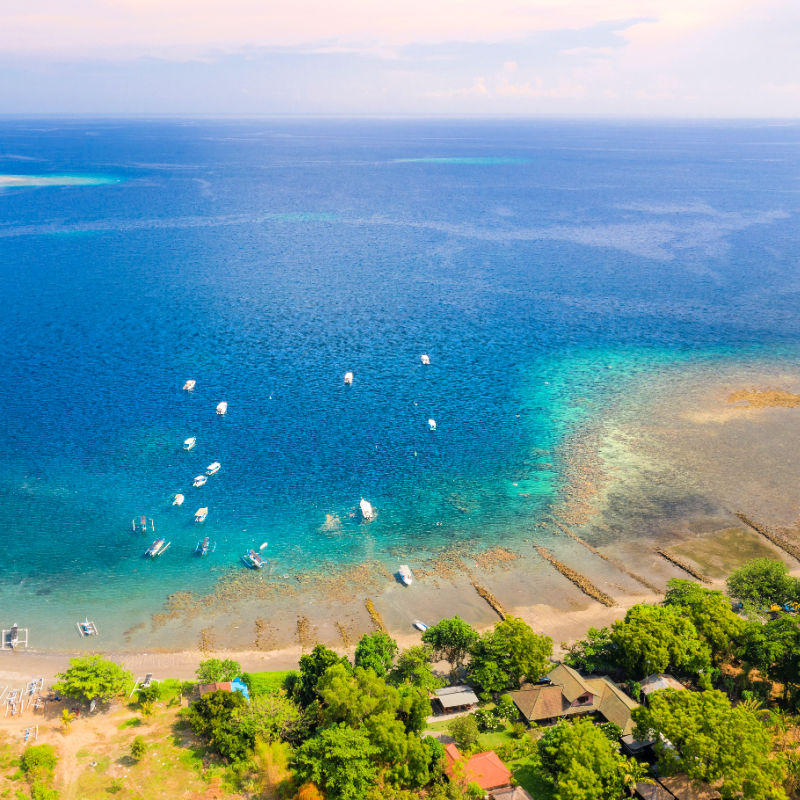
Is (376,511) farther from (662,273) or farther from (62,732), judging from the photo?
(662,273)

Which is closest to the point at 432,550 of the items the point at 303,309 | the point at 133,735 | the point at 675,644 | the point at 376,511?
the point at 376,511

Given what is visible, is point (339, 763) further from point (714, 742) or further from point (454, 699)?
point (714, 742)

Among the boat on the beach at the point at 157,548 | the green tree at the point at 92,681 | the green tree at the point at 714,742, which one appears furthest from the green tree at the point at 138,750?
the green tree at the point at 714,742

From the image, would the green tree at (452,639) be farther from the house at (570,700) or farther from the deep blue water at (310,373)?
the deep blue water at (310,373)

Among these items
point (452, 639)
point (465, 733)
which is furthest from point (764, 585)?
point (465, 733)

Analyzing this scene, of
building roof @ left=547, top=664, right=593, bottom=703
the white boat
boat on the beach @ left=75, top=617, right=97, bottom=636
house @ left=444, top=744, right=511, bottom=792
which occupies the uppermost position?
the white boat

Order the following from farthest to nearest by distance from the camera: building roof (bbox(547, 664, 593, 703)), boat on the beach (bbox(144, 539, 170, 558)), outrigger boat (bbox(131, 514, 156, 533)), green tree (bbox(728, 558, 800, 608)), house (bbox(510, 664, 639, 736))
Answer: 1. outrigger boat (bbox(131, 514, 156, 533))
2. boat on the beach (bbox(144, 539, 170, 558))
3. green tree (bbox(728, 558, 800, 608))
4. building roof (bbox(547, 664, 593, 703))
5. house (bbox(510, 664, 639, 736))

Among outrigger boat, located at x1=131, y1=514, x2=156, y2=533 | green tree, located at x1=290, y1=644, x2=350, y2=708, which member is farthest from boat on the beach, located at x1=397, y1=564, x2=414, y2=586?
outrigger boat, located at x1=131, y1=514, x2=156, y2=533

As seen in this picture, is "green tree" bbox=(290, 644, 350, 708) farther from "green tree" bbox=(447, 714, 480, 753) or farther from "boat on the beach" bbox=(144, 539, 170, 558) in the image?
"boat on the beach" bbox=(144, 539, 170, 558)
